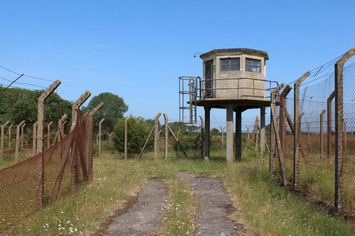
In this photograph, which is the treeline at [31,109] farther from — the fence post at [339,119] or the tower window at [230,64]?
the fence post at [339,119]

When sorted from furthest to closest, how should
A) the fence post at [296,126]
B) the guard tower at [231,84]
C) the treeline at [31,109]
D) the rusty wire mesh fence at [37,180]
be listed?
the treeline at [31,109] < the guard tower at [231,84] < the fence post at [296,126] < the rusty wire mesh fence at [37,180]

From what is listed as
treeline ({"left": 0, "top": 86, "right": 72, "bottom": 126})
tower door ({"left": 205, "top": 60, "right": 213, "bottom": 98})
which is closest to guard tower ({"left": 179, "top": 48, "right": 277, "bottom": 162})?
tower door ({"left": 205, "top": 60, "right": 213, "bottom": 98})

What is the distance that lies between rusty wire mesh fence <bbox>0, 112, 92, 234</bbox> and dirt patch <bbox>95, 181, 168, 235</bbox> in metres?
1.44

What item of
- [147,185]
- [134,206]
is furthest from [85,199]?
[147,185]

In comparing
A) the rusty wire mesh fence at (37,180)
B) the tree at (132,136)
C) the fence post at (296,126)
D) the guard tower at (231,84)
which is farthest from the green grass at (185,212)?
the tree at (132,136)

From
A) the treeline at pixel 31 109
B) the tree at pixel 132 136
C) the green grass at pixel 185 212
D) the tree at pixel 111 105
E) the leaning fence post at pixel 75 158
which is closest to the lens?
the green grass at pixel 185 212

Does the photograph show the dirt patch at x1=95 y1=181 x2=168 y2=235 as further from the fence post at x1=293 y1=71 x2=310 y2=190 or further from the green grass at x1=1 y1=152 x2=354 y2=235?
the fence post at x1=293 y1=71 x2=310 y2=190

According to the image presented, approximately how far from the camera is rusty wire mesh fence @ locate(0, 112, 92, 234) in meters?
6.68

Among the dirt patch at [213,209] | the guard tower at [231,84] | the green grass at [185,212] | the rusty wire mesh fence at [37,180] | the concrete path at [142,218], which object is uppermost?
the guard tower at [231,84]

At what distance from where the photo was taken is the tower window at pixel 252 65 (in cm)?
1808

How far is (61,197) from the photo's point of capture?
8.09 metres

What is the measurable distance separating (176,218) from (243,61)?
1227cm

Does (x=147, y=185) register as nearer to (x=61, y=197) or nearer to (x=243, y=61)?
(x=61, y=197)

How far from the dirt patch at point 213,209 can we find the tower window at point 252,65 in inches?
287
